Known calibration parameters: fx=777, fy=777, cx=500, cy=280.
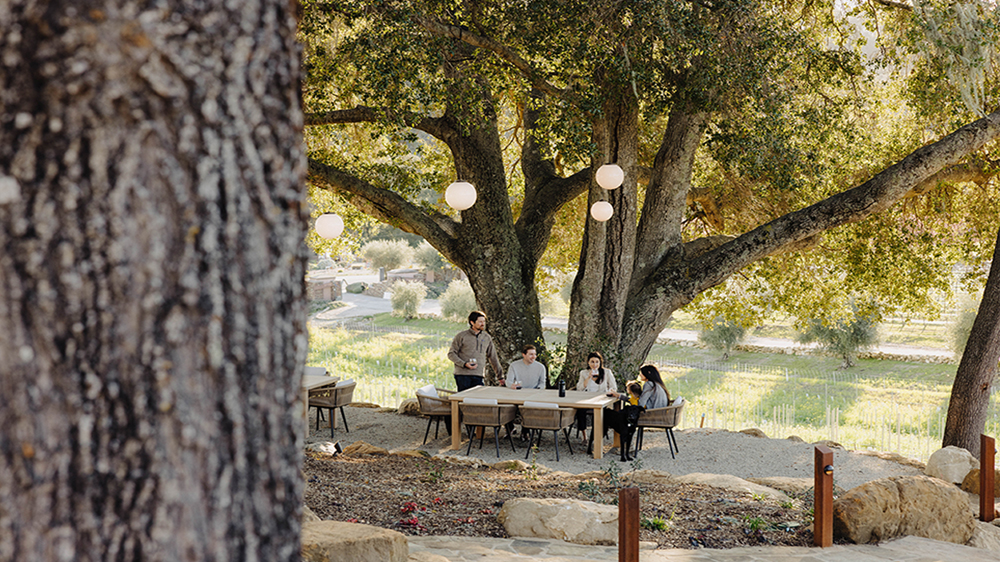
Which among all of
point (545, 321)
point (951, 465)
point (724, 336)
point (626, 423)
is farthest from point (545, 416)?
point (545, 321)

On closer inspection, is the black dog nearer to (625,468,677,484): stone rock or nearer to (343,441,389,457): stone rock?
(625,468,677,484): stone rock

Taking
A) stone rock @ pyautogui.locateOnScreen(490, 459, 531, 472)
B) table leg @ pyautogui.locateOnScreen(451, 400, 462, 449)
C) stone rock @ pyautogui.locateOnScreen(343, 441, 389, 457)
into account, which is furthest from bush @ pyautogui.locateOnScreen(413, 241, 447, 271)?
stone rock @ pyautogui.locateOnScreen(490, 459, 531, 472)

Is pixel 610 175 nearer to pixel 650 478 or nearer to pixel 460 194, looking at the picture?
pixel 460 194

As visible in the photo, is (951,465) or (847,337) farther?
(847,337)

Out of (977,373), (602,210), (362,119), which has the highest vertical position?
(362,119)

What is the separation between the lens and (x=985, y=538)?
5.72m

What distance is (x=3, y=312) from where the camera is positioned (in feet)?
4.12

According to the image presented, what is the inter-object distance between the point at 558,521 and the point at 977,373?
648cm

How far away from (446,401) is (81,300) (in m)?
7.90

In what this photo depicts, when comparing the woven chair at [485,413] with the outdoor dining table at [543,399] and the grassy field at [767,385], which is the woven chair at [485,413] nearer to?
the outdoor dining table at [543,399]

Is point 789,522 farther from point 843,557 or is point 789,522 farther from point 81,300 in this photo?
point 81,300

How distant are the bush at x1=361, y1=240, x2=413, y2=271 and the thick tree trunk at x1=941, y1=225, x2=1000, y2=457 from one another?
136 feet

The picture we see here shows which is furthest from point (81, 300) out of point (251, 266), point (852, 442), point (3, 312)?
point (852, 442)

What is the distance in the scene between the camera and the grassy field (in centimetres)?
1622
